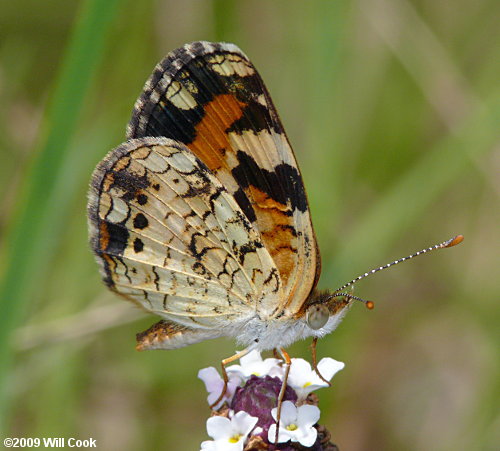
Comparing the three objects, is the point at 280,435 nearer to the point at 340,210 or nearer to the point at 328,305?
the point at 328,305

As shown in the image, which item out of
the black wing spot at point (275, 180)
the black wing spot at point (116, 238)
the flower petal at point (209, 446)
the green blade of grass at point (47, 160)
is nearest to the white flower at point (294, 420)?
the flower petal at point (209, 446)

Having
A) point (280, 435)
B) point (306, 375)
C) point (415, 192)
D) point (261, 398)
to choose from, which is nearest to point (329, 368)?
point (306, 375)

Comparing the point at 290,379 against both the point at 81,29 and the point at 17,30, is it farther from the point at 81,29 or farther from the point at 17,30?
the point at 17,30

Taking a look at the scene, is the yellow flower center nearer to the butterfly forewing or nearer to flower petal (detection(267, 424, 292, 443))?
flower petal (detection(267, 424, 292, 443))

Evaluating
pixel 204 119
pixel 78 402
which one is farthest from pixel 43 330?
pixel 204 119

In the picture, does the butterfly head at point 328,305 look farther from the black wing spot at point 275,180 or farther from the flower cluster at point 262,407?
the black wing spot at point 275,180

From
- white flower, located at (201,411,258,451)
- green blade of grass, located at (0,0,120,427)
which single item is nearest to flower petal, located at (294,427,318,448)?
white flower, located at (201,411,258,451)
